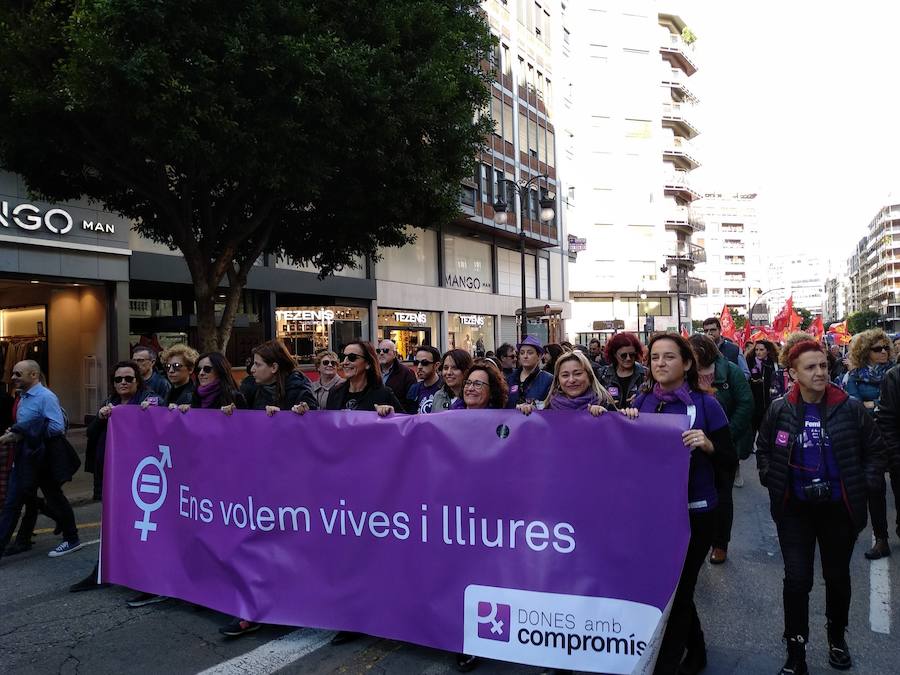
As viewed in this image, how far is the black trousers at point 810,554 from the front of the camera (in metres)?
3.55

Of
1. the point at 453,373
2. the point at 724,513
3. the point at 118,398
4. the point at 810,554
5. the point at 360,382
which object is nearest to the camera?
the point at 810,554

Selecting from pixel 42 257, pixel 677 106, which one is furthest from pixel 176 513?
pixel 677 106

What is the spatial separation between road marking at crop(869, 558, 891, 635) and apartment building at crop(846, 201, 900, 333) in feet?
480

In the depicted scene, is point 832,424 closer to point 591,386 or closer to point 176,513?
point 591,386

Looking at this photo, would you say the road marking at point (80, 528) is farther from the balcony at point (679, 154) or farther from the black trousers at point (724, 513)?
the balcony at point (679, 154)

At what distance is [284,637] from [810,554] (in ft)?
9.78

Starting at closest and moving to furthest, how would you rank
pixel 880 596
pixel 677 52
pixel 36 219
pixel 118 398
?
pixel 880 596 → pixel 118 398 → pixel 36 219 → pixel 677 52

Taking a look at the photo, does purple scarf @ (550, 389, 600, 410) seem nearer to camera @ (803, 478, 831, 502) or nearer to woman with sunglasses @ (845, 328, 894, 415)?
camera @ (803, 478, 831, 502)

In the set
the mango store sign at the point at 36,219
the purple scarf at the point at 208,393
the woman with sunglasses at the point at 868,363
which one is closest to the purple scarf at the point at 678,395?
the purple scarf at the point at 208,393

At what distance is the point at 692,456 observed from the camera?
135 inches

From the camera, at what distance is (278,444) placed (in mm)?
4398

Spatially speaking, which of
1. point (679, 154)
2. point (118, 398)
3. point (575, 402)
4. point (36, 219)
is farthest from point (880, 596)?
point (679, 154)

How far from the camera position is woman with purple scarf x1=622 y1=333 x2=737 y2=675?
11.1ft

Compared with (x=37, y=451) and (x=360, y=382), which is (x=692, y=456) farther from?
(x=37, y=451)
